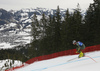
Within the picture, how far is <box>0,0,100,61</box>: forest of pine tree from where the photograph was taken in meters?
34.4

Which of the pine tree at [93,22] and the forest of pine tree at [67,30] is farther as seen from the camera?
the forest of pine tree at [67,30]

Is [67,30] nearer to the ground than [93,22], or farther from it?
nearer to the ground

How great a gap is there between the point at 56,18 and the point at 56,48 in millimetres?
10003

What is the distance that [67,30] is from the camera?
3678 cm

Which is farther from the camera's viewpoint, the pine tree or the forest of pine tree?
the forest of pine tree

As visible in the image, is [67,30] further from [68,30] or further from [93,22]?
[93,22]

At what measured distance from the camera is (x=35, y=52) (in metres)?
46.9

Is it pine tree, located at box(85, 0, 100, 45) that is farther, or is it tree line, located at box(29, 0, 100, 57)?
tree line, located at box(29, 0, 100, 57)

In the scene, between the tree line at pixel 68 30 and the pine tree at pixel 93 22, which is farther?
the tree line at pixel 68 30

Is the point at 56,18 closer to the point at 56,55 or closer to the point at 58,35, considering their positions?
the point at 58,35

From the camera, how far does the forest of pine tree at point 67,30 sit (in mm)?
34375

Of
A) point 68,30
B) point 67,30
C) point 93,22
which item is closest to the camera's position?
point 93,22

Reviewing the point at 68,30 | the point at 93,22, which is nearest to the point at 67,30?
the point at 68,30

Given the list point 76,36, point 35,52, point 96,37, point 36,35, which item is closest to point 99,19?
point 96,37
